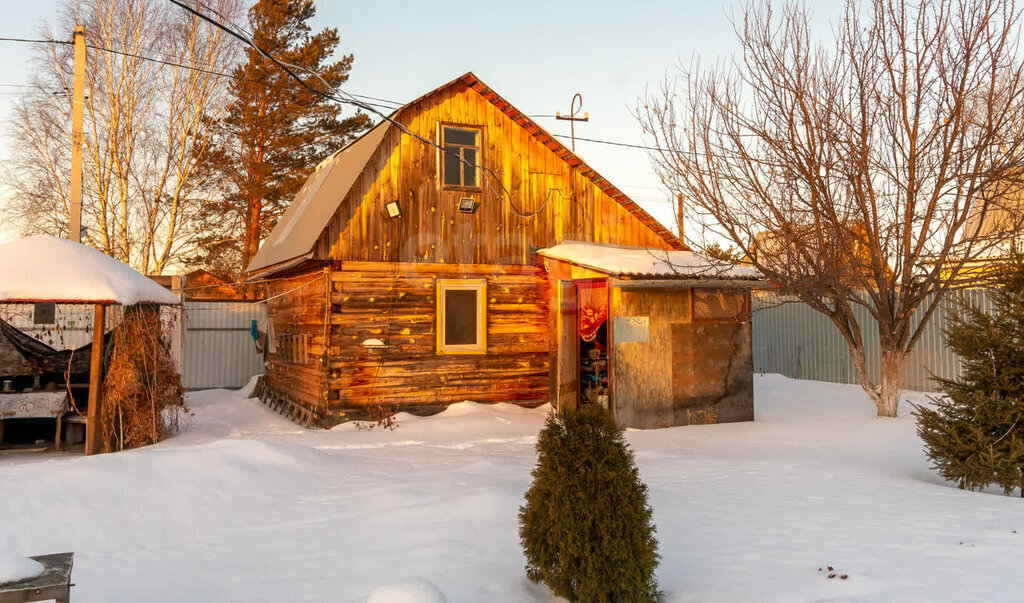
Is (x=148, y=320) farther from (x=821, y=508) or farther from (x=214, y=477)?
(x=821, y=508)

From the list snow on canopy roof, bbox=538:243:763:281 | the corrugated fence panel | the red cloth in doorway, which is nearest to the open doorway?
the red cloth in doorway

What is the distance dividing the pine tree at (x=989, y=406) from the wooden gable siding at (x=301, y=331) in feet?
30.7

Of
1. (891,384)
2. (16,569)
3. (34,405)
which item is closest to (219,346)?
(34,405)

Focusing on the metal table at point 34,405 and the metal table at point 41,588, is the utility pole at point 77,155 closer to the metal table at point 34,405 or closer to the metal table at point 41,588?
the metal table at point 34,405

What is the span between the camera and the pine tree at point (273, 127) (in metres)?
24.6

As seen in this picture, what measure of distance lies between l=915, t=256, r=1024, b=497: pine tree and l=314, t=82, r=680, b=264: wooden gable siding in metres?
7.72

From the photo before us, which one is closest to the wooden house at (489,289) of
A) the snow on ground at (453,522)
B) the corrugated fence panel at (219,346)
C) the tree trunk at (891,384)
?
the snow on ground at (453,522)

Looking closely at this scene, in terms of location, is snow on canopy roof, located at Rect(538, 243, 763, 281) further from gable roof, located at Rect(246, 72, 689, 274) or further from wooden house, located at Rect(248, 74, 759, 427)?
gable roof, located at Rect(246, 72, 689, 274)

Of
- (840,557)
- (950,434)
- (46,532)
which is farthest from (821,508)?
(46,532)

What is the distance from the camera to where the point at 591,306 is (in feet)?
43.1

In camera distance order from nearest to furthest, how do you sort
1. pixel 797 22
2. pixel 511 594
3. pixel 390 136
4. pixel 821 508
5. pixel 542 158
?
pixel 511 594 < pixel 821 508 < pixel 797 22 < pixel 390 136 < pixel 542 158

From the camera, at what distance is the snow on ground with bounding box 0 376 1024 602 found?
16.1 ft

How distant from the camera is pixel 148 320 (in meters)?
10.5

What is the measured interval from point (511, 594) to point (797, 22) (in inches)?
421
